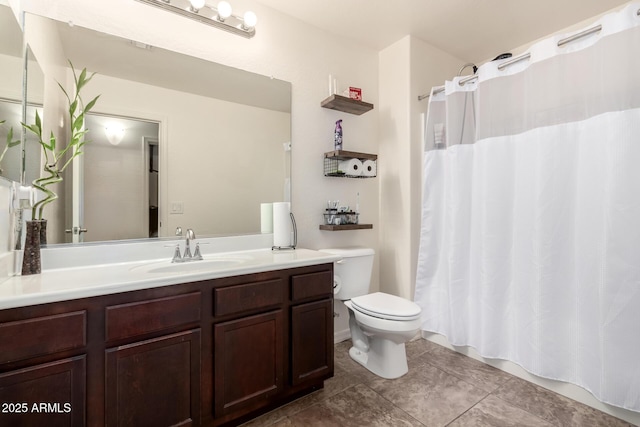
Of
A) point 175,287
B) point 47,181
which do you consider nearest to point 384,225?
point 175,287

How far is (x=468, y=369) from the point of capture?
6.64 feet

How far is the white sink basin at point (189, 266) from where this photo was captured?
1.45 m

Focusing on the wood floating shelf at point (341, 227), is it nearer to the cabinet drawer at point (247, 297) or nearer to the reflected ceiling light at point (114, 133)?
the cabinet drawer at point (247, 297)

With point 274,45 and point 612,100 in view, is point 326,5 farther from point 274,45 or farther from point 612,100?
point 612,100

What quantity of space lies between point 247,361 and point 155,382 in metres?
0.39

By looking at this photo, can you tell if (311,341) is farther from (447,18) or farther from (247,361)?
(447,18)

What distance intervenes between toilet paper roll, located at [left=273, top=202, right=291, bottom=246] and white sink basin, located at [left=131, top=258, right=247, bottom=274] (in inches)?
13.1

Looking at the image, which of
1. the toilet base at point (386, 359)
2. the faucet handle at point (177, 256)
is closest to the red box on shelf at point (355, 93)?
the faucet handle at point (177, 256)

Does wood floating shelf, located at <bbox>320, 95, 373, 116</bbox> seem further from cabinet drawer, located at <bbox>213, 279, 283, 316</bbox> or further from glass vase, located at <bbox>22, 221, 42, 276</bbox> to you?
glass vase, located at <bbox>22, 221, 42, 276</bbox>

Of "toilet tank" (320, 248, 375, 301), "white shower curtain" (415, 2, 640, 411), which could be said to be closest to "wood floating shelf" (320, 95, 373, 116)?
"white shower curtain" (415, 2, 640, 411)

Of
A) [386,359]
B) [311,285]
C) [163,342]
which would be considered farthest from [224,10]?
[386,359]

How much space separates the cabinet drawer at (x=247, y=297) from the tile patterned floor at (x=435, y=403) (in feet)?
Result: 2.01

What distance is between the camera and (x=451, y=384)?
186cm

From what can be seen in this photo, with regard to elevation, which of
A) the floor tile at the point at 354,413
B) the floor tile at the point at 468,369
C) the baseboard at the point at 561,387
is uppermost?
the baseboard at the point at 561,387
